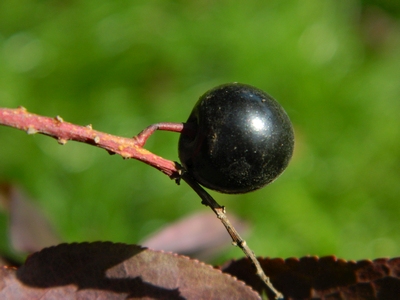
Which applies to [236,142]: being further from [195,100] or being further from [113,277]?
[195,100]

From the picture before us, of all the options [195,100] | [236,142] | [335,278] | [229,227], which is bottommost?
[335,278]

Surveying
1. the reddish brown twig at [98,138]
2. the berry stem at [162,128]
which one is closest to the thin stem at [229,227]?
the reddish brown twig at [98,138]

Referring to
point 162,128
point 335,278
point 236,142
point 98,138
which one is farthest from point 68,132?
point 335,278

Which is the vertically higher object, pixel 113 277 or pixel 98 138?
pixel 98 138

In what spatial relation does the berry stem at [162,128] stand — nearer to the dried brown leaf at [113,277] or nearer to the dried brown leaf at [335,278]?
the dried brown leaf at [113,277]

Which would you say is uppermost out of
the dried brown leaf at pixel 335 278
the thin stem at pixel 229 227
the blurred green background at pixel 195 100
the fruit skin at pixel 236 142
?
the blurred green background at pixel 195 100

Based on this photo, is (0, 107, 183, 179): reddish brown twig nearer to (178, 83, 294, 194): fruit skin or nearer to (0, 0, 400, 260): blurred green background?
(178, 83, 294, 194): fruit skin

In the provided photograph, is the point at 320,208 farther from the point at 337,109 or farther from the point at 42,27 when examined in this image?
the point at 42,27

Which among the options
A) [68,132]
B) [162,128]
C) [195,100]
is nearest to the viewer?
[68,132]
